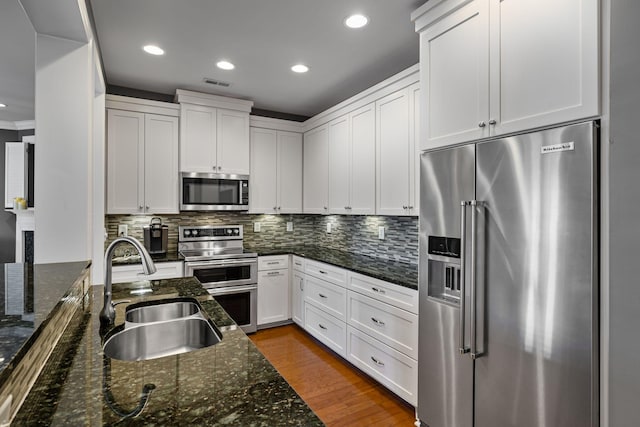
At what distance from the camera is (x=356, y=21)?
2303mm

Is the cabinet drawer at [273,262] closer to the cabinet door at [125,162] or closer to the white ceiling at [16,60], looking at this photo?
the cabinet door at [125,162]

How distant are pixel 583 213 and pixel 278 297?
3.12m

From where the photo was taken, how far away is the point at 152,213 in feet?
11.5

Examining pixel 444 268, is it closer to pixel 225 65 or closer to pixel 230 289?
pixel 230 289

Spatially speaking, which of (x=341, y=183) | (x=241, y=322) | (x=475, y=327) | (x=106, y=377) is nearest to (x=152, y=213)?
(x=241, y=322)

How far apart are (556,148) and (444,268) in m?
0.84

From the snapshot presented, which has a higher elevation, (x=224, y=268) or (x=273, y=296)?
(x=224, y=268)

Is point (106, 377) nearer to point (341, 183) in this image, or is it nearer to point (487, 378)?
point (487, 378)

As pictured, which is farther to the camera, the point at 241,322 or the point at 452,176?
the point at 241,322

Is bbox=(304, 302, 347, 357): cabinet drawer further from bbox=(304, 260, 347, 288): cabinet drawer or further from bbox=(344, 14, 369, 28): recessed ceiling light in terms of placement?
bbox=(344, 14, 369, 28): recessed ceiling light

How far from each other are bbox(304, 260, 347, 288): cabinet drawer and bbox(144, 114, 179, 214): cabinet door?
156cm

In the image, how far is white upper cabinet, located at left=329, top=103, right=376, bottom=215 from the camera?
308cm

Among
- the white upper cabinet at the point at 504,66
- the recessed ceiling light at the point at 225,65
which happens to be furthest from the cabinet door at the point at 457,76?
the recessed ceiling light at the point at 225,65

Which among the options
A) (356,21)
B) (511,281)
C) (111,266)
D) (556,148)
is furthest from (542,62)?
(111,266)
